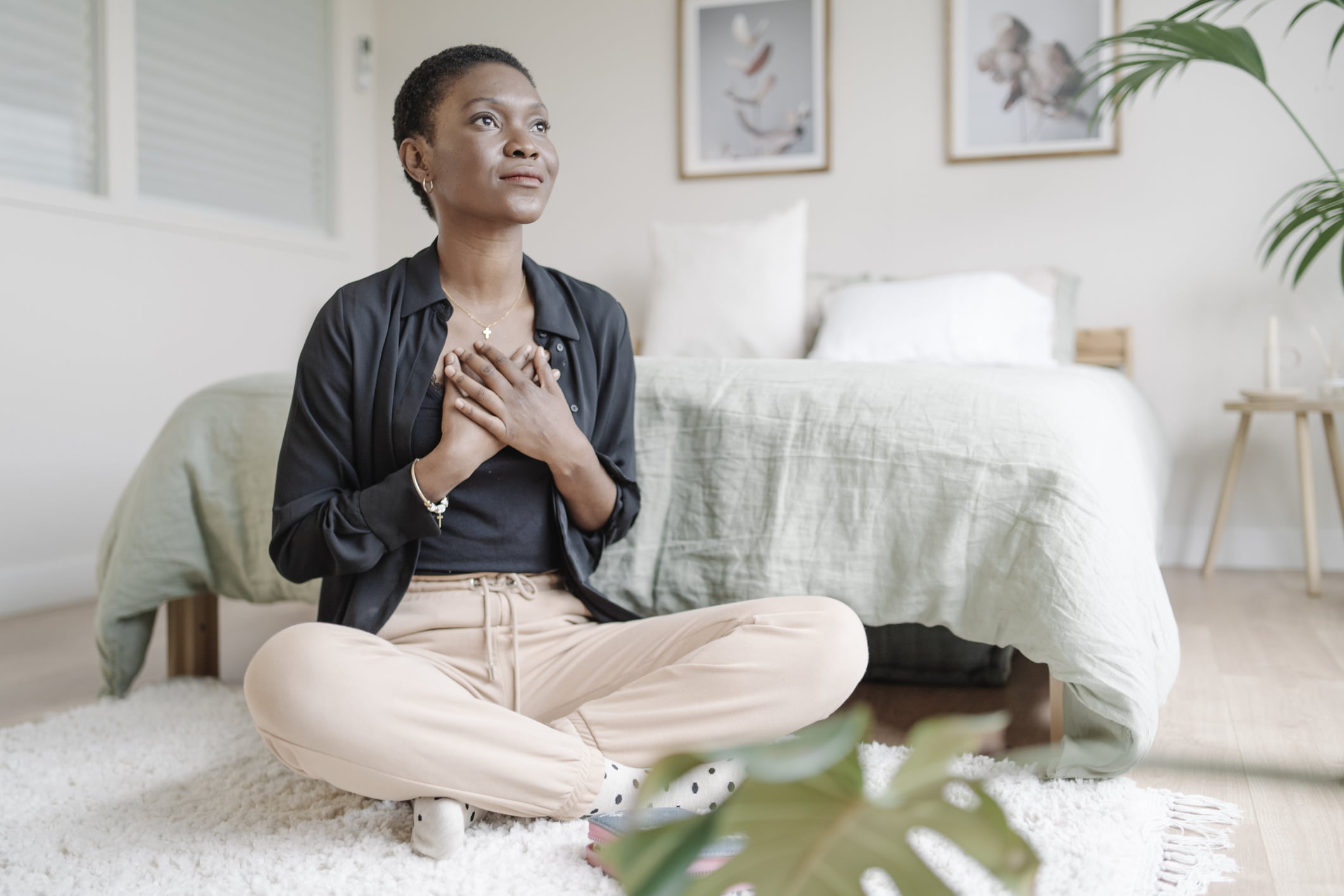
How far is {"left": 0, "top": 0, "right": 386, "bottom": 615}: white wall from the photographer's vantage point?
8.75ft

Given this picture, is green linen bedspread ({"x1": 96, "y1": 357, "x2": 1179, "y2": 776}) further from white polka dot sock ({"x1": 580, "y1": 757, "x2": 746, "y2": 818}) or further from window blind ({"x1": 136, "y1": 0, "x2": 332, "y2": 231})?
window blind ({"x1": 136, "y1": 0, "x2": 332, "y2": 231})

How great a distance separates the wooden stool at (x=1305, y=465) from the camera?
276cm

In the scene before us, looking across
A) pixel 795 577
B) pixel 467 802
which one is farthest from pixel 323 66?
pixel 467 802

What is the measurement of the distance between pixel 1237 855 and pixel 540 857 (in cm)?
80

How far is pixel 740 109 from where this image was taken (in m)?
3.67

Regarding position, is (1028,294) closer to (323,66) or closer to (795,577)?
(795,577)

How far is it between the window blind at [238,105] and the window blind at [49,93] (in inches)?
7.1

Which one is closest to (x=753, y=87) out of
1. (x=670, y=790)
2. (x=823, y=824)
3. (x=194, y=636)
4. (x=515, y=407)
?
(x=194, y=636)

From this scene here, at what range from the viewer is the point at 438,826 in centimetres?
116

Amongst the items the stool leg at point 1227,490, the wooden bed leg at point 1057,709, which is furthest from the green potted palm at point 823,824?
the stool leg at point 1227,490

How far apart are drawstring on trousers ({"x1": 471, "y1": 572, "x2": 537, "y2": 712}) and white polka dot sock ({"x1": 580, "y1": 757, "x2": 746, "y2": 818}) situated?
162 millimetres

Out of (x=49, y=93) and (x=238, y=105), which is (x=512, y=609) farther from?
(x=238, y=105)

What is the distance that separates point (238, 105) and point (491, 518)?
8.96ft

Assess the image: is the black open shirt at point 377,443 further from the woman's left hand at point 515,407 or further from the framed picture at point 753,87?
the framed picture at point 753,87
